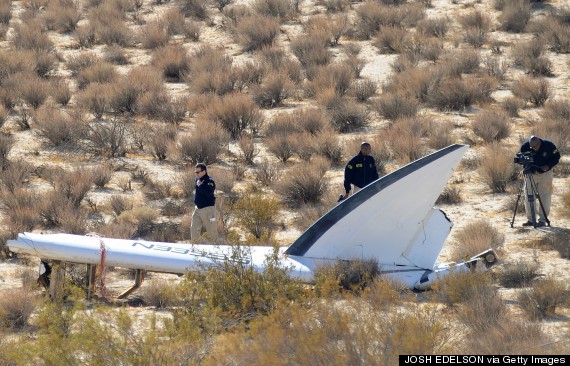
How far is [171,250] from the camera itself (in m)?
14.6

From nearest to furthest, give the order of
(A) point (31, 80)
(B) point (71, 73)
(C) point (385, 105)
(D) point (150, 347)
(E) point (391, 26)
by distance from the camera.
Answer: (D) point (150, 347)
(C) point (385, 105)
(A) point (31, 80)
(B) point (71, 73)
(E) point (391, 26)

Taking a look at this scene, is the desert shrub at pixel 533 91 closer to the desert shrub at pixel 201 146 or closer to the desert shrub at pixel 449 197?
the desert shrub at pixel 449 197

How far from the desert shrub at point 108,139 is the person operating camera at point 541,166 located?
9.36 m

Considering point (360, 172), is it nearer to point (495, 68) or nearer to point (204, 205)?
point (204, 205)

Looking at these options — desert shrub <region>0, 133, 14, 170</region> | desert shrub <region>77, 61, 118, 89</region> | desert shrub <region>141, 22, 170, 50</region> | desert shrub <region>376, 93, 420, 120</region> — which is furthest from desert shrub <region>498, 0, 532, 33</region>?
desert shrub <region>0, 133, 14, 170</region>

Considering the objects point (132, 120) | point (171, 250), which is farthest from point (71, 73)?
point (171, 250)

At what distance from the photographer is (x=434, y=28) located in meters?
32.0

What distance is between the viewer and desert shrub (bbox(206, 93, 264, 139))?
968 inches

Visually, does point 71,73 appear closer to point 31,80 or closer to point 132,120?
point 31,80

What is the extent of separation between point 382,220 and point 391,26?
19102 millimetres

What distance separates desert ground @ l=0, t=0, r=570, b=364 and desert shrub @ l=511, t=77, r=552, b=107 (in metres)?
0.11

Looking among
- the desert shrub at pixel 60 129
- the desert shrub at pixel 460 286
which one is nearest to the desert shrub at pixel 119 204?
the desert shrub at pixel 60 129

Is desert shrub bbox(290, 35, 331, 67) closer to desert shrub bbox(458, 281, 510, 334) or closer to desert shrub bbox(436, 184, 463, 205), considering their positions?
desert shrub bbox(436, 184, 463, 205)

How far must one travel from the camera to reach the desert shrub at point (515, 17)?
31.8m
